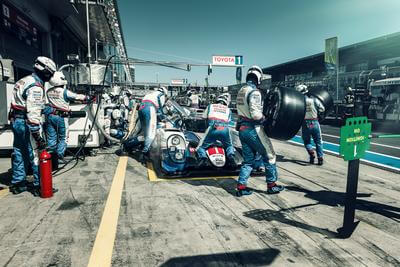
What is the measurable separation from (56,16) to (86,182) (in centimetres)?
1608

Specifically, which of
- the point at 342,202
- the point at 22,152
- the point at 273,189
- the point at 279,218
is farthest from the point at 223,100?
the point at 22,152

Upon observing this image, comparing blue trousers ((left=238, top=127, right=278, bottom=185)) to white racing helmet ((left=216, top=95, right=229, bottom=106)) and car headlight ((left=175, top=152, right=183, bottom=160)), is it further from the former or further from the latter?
white racing helmet ((left=216, top=95, right=229, bottom=106))

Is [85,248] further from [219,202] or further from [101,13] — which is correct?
[101,13]

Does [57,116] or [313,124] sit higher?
[57,116]

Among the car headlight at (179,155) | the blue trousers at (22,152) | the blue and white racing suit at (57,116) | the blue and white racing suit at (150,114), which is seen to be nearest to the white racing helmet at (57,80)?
the blue and white racing suit at (57,116)

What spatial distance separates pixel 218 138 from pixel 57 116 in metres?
3.51

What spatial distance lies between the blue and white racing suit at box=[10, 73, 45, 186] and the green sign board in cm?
411

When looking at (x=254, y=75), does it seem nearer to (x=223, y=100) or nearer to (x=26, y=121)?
(x=223, y=100)

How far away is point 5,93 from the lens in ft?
19.4

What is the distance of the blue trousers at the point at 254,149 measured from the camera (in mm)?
4527

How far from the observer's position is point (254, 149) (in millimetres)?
4617

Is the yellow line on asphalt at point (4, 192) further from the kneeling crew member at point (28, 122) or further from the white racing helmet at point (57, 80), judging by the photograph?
the white racing helmet at point (57, 80)

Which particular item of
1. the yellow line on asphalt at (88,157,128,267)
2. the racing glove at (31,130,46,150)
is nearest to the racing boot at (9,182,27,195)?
the racing glove at (31,130,46,150)

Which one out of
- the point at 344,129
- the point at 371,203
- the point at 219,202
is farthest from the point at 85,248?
the point at 371,203
